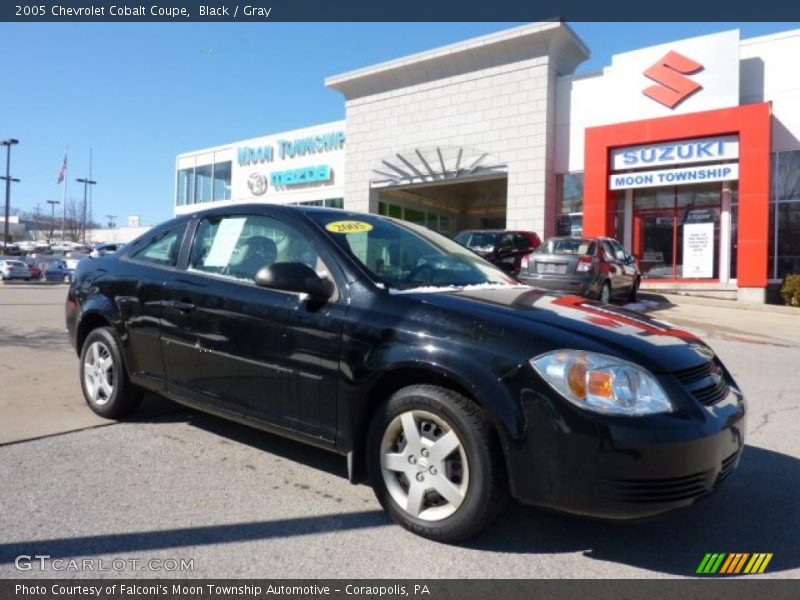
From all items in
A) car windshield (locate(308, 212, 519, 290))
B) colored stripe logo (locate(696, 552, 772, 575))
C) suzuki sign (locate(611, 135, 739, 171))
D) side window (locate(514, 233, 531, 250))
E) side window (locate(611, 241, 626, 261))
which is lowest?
colored stripe logo (locate(696, 552, 772, 575))

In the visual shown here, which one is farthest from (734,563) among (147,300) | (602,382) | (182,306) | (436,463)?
(147,300)

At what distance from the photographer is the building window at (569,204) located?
21125mm

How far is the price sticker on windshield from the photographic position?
365cm

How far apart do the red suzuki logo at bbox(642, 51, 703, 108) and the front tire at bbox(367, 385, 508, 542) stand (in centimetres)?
1867

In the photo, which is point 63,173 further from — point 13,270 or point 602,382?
point 602,382

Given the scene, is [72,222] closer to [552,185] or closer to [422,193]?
[422,193]

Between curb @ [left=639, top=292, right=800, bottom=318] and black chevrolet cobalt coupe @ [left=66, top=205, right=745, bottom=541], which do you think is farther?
curb @ [left=639, top=292, right=800, bottom=318]

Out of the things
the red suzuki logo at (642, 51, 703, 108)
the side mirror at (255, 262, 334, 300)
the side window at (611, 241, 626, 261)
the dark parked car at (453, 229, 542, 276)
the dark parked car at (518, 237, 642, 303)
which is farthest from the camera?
the red suzuki logo at (642, 51, 703, 108)

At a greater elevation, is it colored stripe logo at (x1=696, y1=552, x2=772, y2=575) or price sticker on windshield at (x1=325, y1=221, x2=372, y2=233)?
price sticker on windshield at (x1=325, y1=221, x2=372, y2=233)

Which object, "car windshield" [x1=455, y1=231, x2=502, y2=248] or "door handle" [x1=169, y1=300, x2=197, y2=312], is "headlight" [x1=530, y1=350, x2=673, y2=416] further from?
"car windshield" [x1=455, y1=231, x2=502, y2=248]

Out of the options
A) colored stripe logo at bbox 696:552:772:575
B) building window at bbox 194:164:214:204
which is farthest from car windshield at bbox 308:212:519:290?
building window at bbox 194:164:214:204

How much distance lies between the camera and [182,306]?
3.93 metres

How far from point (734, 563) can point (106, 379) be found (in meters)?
4.08

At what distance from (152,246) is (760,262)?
1723 cm
